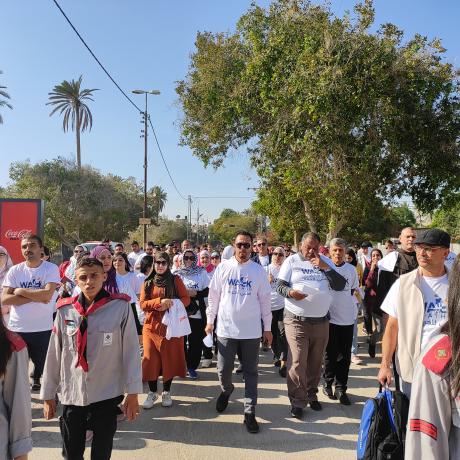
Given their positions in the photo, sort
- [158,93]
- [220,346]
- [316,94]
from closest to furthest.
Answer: [220,346] → [316,94] → [158,93]

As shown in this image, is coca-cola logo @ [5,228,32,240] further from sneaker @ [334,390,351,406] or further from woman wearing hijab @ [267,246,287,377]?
sneaker @ [334,390,351,406]

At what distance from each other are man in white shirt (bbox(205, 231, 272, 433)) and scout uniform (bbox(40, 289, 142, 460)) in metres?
1.80

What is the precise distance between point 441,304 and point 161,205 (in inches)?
2569

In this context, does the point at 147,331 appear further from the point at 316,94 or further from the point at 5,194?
the point at 5,194

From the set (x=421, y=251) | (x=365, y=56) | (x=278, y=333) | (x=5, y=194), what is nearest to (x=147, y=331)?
(x=278, y=333)

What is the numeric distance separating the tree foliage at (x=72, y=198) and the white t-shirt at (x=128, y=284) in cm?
3103

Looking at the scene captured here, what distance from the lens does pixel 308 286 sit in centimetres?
503

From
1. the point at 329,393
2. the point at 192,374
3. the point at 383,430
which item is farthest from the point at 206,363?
the point at 383,430

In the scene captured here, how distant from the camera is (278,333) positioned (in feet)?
24.6

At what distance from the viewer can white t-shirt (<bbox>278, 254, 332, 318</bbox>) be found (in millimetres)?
5012

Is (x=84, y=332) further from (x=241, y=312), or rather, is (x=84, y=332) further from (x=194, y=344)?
(x=194, y=344)

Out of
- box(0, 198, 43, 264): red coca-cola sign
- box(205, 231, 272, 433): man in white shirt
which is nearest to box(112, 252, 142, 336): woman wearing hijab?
box(205, 231, 272, 433): man in white shirt

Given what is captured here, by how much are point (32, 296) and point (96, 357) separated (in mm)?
2177

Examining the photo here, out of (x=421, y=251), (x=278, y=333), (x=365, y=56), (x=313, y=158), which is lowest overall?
(x=278, y=333)
